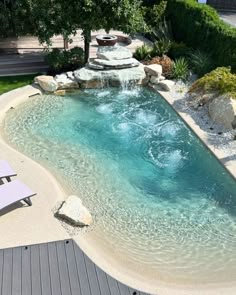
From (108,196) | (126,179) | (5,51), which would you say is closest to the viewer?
(108,196)

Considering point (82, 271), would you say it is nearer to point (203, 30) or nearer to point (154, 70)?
point (154, 70)

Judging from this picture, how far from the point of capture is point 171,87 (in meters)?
17.7

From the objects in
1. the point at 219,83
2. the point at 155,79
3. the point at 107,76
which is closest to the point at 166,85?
the point at 155,79

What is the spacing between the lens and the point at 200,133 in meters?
14.2

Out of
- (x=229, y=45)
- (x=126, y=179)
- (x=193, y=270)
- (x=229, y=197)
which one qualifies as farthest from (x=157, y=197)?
(x=229, y=45)

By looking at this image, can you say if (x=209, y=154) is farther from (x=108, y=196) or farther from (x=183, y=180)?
(x=108, y=196)

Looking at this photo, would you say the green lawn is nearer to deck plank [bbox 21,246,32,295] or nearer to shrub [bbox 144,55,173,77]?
shrub [bbox 144,55,173,77]

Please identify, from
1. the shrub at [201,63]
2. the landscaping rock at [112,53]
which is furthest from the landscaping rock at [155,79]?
the shrub at [201,63]

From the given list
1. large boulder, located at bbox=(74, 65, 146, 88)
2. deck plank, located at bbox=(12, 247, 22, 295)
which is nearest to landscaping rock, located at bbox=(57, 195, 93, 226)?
deck plank, located at bbox=(12, 247, 22, 295)

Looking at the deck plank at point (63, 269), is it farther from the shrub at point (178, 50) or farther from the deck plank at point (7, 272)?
the shrub at point (178, 50)

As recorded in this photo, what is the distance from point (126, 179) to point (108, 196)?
106cm

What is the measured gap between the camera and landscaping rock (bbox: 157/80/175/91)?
17531mm

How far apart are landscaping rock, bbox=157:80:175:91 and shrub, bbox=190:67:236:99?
3.86 ft

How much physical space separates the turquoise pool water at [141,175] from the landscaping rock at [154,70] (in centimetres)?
97
